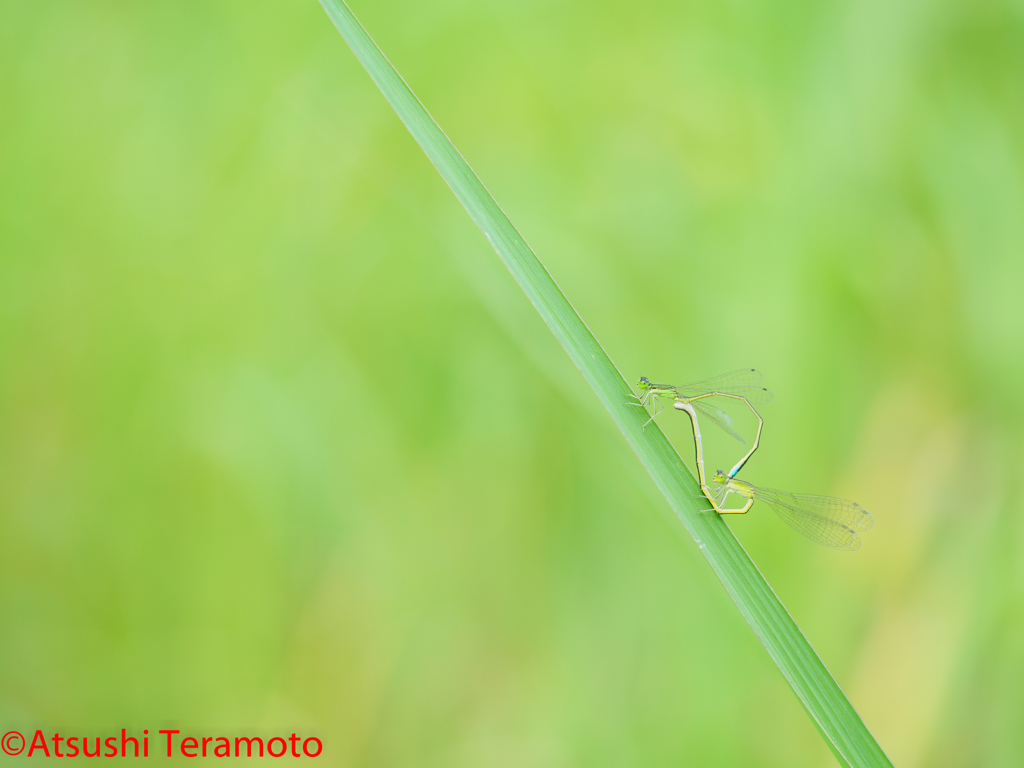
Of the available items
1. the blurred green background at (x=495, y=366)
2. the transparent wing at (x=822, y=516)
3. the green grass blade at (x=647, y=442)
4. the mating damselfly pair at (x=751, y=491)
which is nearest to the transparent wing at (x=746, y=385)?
the mating damselfly pair at (x=751, y=491)

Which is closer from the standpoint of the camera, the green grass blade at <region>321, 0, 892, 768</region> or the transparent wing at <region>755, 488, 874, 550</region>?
the green grass blade at <region>321, 0, 892, 768</region>

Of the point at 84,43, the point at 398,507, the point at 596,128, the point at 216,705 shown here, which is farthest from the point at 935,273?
the point at 84,43

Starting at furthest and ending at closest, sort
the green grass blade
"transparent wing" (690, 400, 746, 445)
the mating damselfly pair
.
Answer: "transparent wing" (690, 400, 746, 445) < the mating damselfly pair < the green grass blade

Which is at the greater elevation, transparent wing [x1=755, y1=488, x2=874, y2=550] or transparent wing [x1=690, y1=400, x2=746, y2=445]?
transparent wing [x1=690, y1=400, x2=746, y2=445]

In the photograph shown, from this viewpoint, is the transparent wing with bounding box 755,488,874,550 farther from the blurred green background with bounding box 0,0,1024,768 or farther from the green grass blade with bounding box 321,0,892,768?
the green grass blade with bounding box 321,0,892,768

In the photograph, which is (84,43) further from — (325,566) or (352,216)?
(325,566)

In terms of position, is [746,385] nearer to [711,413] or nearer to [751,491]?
[711,413]

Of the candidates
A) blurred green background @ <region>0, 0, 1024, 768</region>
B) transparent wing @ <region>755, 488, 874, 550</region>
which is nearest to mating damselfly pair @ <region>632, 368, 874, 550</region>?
transparent wing @ <region>755, 488, 874, 550</region>
